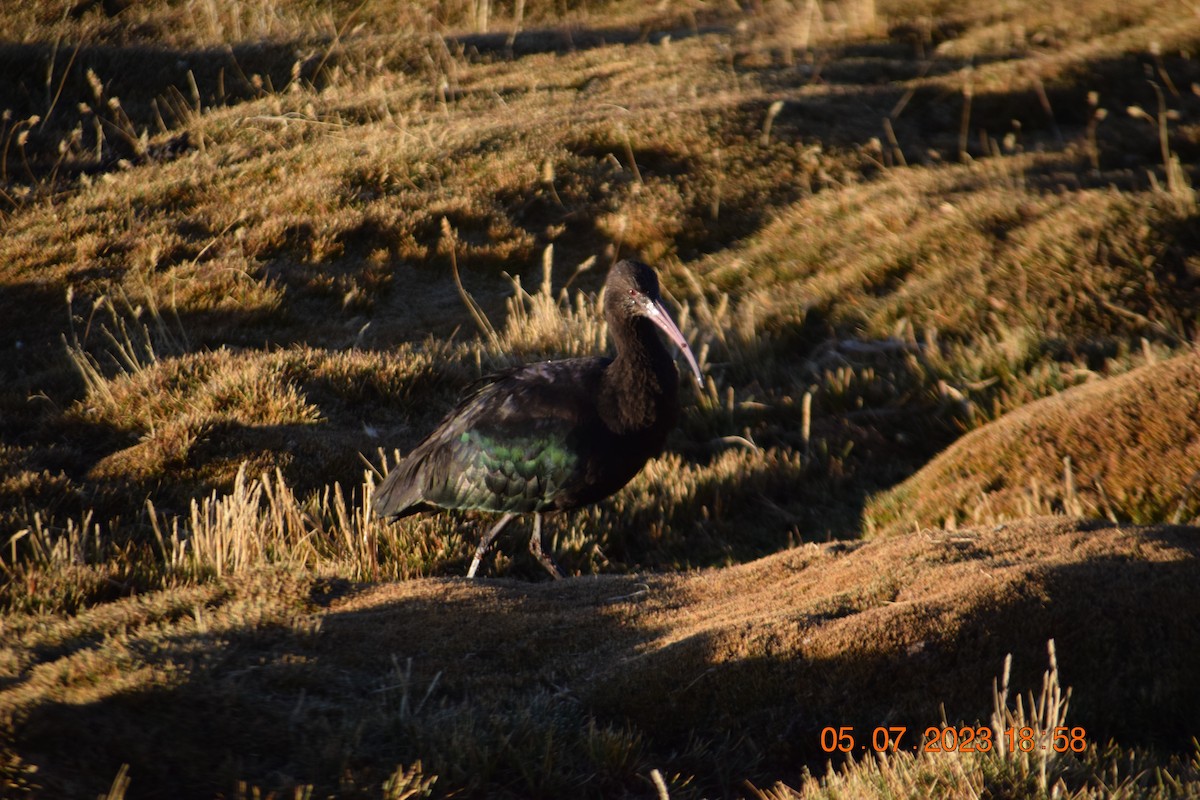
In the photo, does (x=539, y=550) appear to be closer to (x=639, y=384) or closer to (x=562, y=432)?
(x=562, y=432)

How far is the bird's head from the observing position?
20.8 feet

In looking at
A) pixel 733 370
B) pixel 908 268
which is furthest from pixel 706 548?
pixel 908 268

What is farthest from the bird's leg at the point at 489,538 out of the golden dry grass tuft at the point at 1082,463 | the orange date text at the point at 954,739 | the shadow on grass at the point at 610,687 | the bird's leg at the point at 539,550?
the orange date text at the point at 954,739

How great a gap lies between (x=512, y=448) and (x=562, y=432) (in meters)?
0.33

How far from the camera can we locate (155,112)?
15.7 m

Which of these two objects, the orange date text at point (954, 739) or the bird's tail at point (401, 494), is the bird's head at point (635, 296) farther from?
the orange date text at point (954, 739)

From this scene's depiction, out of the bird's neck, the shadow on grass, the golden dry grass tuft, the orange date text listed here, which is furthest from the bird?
the orange date text

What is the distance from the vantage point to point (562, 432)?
245 inches

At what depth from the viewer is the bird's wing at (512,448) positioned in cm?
622

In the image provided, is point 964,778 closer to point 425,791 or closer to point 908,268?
point 425,791

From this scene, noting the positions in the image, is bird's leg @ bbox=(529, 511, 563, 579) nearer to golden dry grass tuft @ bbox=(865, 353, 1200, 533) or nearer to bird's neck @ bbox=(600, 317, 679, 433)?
bird's neck @ bbox=(600, 317, 679, 433)

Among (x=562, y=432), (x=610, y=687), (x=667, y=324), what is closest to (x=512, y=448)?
(x=562, y=432)

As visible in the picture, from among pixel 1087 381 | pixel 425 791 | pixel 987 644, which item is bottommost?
pixel 1087 381

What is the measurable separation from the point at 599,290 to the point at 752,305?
2.22 metres
